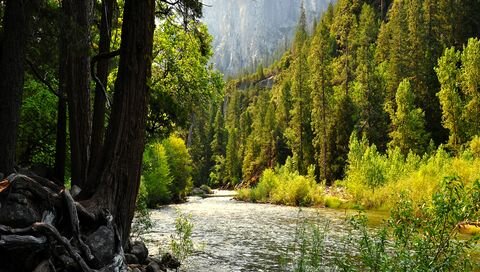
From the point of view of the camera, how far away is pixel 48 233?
4.45 meters

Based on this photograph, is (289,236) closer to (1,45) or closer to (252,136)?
(1,45)

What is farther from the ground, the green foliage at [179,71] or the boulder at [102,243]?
the green foliage at [179,71]

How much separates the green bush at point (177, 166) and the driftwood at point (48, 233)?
39093mm

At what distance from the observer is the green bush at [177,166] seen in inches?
1784

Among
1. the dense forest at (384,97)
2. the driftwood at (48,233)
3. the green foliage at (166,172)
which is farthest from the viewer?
the dense forest at (384,97)

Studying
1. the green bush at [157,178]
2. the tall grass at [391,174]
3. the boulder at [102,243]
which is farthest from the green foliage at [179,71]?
the green bush at [157,178]

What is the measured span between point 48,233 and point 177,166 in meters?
43.8

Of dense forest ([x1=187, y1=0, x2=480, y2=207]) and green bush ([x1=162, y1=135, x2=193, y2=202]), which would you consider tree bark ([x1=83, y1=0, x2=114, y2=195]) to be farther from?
green bush ([x1=162, y1=135, x2=193, y2=202])

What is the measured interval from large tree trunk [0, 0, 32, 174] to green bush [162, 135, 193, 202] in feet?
119

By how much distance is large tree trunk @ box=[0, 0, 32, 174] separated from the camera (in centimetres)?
763

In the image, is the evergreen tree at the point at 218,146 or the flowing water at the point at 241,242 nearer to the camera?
the flowing water at the point at 241,242

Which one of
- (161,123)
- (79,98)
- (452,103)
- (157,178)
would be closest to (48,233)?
(79,98)

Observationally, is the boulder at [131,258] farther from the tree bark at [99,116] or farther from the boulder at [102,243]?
the boulder at [102,243]

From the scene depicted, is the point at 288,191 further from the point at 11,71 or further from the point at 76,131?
the point at 11,71
